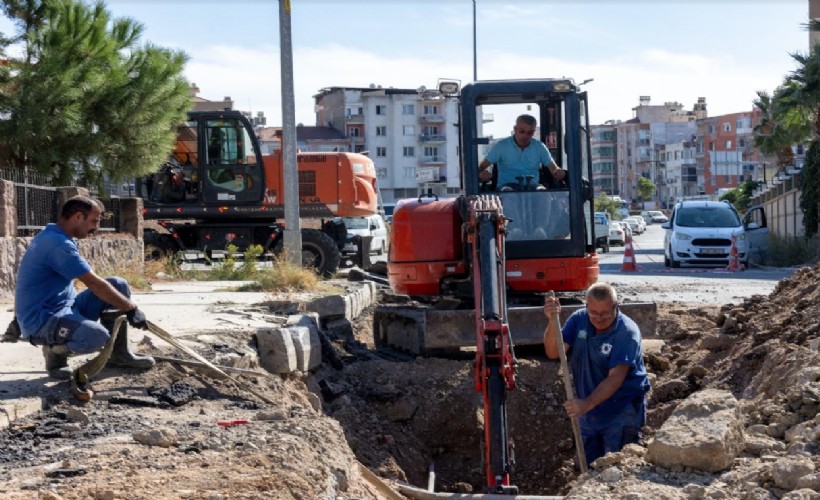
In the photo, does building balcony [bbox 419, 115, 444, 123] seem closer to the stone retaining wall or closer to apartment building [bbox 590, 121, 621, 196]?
apartment building [bbox 590, 121, 621, 196]

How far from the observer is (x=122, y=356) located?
28.3ft

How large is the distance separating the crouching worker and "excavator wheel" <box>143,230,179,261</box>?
47.5 feet

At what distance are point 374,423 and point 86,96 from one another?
11.9 m

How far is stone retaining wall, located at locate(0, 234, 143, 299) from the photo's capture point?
1429cm

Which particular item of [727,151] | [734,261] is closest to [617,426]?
[734,261]

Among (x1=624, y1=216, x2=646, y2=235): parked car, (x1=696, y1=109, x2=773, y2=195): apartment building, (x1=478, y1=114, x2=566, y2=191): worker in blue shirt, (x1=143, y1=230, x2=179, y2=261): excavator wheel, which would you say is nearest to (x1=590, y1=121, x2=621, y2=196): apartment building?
(x1=696, y1=109, x2=773, y2=195): apartment building

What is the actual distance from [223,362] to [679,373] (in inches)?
187

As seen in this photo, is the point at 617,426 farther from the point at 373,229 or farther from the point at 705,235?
the point at 373,229

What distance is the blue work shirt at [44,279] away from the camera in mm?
7879

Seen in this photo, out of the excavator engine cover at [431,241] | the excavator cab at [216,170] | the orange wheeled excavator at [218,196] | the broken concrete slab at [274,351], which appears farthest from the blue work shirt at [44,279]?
the excavator cab at [216,170]

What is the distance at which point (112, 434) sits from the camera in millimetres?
7008

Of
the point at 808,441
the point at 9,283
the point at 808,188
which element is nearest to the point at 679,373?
the point at 808,441

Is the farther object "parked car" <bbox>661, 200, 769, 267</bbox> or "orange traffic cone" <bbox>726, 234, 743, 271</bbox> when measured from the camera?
"parked car" <bbox>661, 200, 769, 267</bbox>

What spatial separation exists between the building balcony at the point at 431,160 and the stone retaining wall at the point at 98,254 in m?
102
